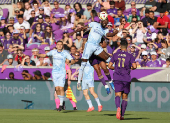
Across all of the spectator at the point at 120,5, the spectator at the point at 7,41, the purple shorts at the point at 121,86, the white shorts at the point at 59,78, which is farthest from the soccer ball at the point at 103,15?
the spectator at the point at 7,41

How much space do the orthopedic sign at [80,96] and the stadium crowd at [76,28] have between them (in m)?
1.94

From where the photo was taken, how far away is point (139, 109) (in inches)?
640

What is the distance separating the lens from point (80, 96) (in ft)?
55.2

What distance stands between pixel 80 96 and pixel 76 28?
18.1 ft

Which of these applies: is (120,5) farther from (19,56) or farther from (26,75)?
(26,75)

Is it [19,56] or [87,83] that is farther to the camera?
[19,56]

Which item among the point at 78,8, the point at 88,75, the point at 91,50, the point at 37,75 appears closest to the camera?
the point at 91,50

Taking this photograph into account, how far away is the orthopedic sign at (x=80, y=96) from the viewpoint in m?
16.1

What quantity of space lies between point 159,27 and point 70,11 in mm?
4674

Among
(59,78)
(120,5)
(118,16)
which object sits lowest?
(59,78)

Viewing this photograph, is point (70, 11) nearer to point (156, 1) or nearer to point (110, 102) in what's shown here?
point (156, 1)

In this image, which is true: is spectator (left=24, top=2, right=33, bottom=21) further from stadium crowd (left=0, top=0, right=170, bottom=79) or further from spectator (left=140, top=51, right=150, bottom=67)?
spectator (left=140, top=51, right=150, bottom=67)

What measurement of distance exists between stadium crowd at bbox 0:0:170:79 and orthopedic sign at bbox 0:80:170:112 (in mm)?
1943

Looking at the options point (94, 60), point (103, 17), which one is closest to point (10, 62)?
point (94, 60)
